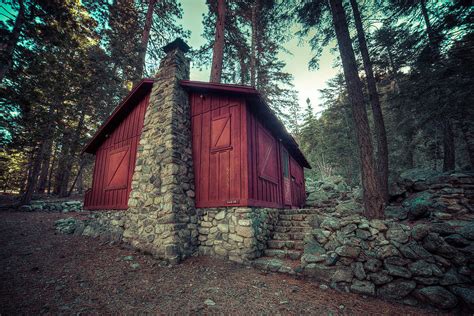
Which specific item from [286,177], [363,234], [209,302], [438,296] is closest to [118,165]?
[209,302]

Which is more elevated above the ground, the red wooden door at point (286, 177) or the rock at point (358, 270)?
A: the red wooden door at point (286, 177)

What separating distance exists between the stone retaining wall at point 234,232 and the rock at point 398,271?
2.76 meters

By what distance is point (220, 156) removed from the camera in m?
A: 6.12

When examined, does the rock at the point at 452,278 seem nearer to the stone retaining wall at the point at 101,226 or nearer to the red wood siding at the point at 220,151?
the red wood siding at the point at 220,151

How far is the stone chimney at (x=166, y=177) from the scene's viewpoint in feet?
17.9

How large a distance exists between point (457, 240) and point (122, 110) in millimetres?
10654

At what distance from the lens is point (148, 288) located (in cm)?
387

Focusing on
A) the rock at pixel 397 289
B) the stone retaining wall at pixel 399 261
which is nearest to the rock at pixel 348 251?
the stone retaining wall at pixel 399 261

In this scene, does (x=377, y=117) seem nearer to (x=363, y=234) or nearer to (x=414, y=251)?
(x=363, y=234)

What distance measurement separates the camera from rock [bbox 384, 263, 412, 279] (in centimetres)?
342

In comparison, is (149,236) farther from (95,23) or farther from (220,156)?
(95,23)

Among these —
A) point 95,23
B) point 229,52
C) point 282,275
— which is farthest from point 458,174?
point 95,23

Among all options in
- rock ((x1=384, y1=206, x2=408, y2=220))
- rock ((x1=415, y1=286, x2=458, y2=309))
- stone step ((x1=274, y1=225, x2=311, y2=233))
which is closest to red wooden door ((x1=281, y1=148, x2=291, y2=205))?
stone step ((x1=274, y1=225, x2=311, y2=233))

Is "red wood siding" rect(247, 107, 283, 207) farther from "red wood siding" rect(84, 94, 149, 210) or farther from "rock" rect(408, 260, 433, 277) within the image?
"red wood siding" rect(84, 94, 149, 210)
